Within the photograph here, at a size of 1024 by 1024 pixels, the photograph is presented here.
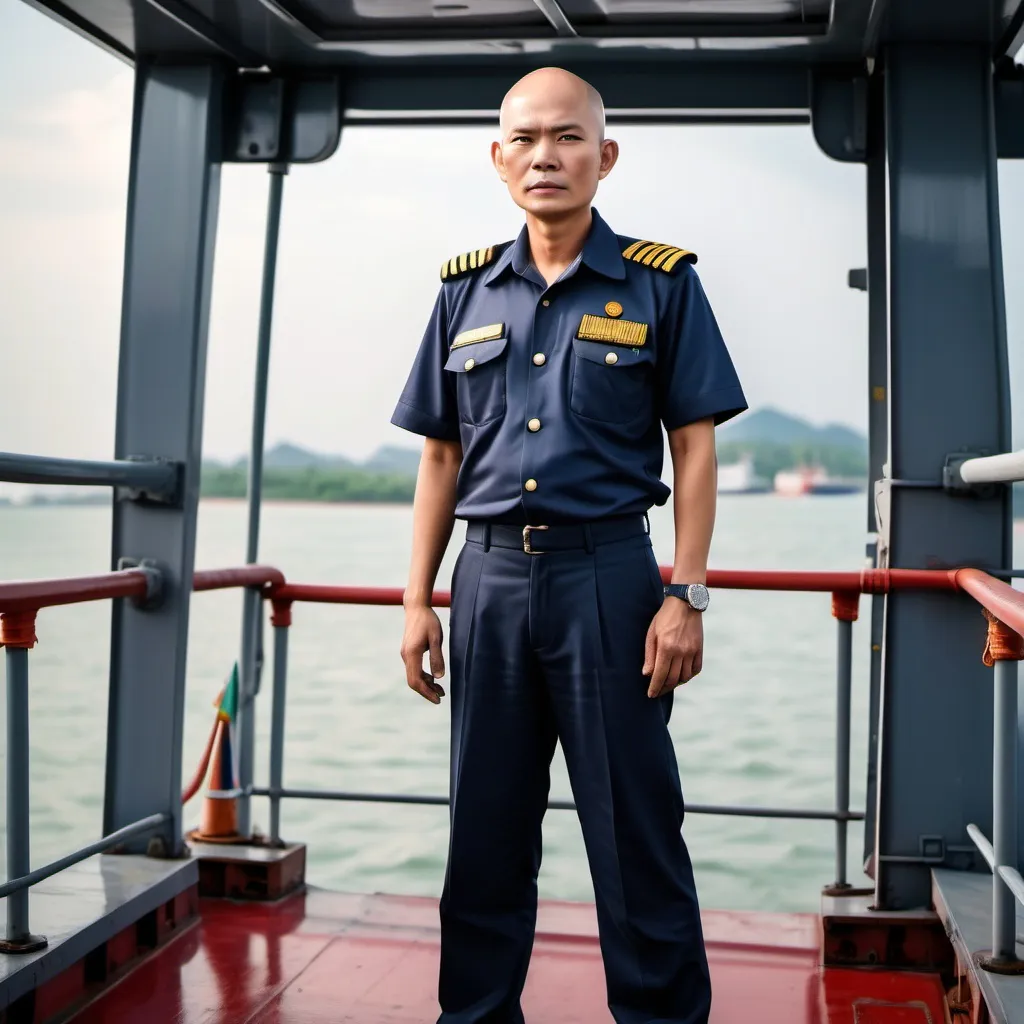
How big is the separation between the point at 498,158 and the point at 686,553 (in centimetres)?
66

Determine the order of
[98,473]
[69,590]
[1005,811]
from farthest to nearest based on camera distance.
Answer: [98,473] < [69,590] < [1005,811]

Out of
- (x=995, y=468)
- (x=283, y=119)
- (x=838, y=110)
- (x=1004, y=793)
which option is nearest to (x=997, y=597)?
(x=995, y=468)

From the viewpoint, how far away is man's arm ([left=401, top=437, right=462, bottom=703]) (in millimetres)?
1939

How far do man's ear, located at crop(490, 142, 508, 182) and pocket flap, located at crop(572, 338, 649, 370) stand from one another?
0.91 ft

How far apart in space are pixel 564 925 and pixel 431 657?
1.17 meters

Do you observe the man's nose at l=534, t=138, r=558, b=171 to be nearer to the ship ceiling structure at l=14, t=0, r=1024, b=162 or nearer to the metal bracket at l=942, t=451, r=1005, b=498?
the ship ceiling structure at l=14, t=0, r=1024, b=162

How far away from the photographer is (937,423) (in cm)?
272

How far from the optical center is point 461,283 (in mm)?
2018

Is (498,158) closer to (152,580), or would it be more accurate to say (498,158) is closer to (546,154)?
(546,154)

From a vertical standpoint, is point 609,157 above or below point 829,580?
above

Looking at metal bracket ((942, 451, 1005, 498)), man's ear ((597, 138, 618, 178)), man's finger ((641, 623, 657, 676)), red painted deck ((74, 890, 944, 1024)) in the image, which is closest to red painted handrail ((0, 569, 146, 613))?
red painted deck ((74, 890, 944, 1024))

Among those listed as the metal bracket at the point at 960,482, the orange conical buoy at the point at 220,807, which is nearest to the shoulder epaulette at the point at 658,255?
the metal bracket at the point at 960,482

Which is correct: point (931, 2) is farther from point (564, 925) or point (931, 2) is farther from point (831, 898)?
point (564, 925)

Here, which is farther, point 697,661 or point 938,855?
point 938,855
